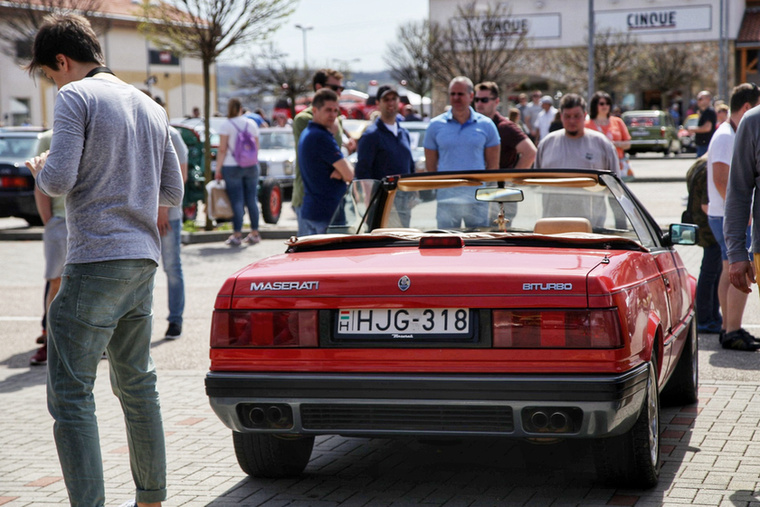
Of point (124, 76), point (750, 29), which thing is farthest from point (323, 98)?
point (124, 76)

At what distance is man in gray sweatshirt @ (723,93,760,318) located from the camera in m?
4.79

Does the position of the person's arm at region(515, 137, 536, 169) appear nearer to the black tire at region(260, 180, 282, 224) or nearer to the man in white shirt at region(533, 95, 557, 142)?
the black tire at region(260, 180, 282, 224)

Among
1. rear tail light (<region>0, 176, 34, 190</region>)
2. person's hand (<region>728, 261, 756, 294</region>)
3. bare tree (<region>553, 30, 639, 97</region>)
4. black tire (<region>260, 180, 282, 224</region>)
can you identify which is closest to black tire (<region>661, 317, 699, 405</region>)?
person's hand (<region>728, 261, 756, 294</region>)

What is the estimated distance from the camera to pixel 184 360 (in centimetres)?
804

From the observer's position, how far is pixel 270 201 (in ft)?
57.3

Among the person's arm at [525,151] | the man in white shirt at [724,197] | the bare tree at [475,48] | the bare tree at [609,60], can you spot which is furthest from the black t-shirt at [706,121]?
the bare tree at [609,60]

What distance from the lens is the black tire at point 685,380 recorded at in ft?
19.8

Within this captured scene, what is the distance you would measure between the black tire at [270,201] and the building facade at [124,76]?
131 feet

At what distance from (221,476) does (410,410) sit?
1.27m

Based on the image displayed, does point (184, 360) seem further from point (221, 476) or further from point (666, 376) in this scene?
point (666, 376)

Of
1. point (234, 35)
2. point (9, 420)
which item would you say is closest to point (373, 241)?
point (9, 420)

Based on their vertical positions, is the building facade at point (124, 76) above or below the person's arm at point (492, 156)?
above

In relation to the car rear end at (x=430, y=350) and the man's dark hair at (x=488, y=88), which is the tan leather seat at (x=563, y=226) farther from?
the man's dark hair at (x=488, y=88)

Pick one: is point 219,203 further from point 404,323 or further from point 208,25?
point 404,323
